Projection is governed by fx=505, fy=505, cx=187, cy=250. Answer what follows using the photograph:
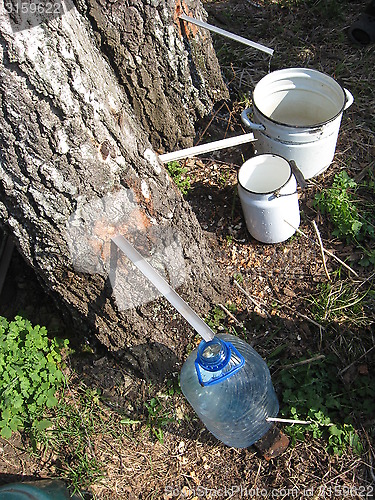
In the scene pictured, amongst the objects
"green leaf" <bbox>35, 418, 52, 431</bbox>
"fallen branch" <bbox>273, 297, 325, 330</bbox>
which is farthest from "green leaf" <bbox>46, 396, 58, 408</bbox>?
"fallen branch" <bbox>273, 297, 325, 330</bbox>

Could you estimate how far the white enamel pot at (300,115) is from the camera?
2.48m

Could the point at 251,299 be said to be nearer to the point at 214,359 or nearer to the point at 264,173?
the point at 264,173

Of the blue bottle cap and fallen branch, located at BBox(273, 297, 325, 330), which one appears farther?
fallen branch, located at BBox(273, 297, 325, 330)

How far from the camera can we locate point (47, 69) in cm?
135

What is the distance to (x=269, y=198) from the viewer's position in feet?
7.59

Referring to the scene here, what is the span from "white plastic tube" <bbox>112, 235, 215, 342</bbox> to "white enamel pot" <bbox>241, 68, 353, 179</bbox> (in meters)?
1.13

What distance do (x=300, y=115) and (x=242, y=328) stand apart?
138cm

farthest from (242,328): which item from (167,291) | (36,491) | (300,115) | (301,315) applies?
(300,115)

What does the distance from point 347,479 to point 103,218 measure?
1372 millimetres

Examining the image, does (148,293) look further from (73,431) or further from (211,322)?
(73,431)

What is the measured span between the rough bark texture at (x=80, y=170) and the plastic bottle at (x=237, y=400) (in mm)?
248

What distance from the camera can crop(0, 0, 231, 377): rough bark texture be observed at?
1.36 m

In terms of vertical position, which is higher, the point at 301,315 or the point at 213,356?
the point at 213,356

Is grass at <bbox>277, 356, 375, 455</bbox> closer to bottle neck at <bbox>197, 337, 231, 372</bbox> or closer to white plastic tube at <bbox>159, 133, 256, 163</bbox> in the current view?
bottle neck at <bbox>197, 337, 231, 372</bbox>
